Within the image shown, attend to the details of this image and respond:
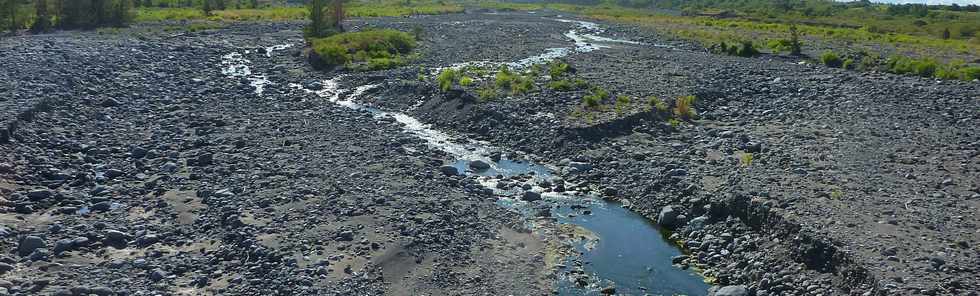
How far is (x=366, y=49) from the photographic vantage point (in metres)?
51.0

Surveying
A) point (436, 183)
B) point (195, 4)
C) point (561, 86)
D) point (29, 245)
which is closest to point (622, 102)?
point (561, 86)

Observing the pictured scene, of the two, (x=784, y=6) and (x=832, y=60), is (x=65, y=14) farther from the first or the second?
(x=784, y=6)

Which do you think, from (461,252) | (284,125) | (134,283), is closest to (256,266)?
(134,283)

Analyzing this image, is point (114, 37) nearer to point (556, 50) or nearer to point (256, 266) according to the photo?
point (556, 50)

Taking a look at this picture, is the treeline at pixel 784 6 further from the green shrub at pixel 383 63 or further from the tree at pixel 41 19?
the tree at pixel 41 19

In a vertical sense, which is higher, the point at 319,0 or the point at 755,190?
the point at 319,0

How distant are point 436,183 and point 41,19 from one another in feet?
166

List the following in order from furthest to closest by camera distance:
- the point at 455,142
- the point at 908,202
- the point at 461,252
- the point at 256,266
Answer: the point at 455,142 < the point at 908,202 < the point at 461,252 < the point at 256,266

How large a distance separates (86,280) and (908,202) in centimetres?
1831

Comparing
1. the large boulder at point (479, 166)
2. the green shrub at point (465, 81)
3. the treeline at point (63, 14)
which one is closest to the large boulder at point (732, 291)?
the large boulder at point (479, 166)

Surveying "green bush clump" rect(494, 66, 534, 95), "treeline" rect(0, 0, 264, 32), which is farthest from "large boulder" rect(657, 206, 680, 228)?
"treeline" rect(0, 0, 264, 32)

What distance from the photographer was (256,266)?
1600cm

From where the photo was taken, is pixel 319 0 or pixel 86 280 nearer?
pixel 86 280

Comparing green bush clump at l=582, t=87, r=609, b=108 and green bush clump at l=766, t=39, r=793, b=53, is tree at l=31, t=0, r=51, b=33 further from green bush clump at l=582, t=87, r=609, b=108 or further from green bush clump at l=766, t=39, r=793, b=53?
green bush clump at l=766, t=39, r=793, b=53
